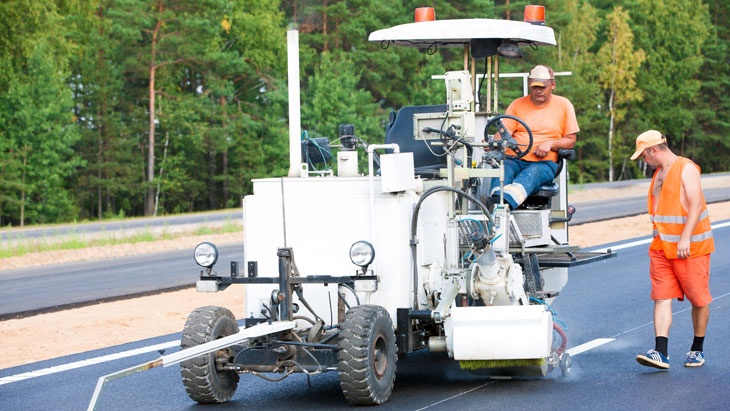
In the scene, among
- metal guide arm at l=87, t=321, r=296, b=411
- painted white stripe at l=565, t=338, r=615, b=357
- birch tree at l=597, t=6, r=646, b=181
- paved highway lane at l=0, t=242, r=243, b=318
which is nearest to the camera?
metal guide arm at l=87, t=321, r=296, b=411

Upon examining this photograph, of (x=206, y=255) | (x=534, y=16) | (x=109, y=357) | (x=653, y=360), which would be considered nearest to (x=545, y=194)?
(x=534, y=16)

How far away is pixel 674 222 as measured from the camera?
9.60 meters

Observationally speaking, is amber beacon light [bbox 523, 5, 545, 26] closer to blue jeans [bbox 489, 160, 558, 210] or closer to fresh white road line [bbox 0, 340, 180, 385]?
blue jeans [bbox 489, 160, 558, 210]

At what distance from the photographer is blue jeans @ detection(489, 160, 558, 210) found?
1034 centimetres

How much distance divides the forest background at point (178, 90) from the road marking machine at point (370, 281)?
142ft

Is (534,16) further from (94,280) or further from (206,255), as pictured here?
(94,280)

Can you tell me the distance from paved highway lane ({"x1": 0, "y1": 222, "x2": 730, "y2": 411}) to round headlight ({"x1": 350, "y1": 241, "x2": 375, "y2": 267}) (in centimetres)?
97

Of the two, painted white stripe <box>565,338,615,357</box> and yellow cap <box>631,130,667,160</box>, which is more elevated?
yellow cap <box>631,130,667,160</box>

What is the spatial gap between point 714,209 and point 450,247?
2272 centimetres

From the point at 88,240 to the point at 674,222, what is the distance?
72.8ft

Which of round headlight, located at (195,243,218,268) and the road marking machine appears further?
round headlight, located at (195,243,218,268)

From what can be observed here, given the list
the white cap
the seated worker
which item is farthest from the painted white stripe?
the white cap

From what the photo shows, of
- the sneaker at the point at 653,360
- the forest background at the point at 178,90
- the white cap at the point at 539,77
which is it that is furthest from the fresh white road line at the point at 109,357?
the forest background at the point at 178,90

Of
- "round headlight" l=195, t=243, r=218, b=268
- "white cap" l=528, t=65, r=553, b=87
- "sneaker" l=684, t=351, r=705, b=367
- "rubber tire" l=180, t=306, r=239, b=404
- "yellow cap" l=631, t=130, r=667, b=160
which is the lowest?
"sneaker" l=684, t=351, r=705, b=367
